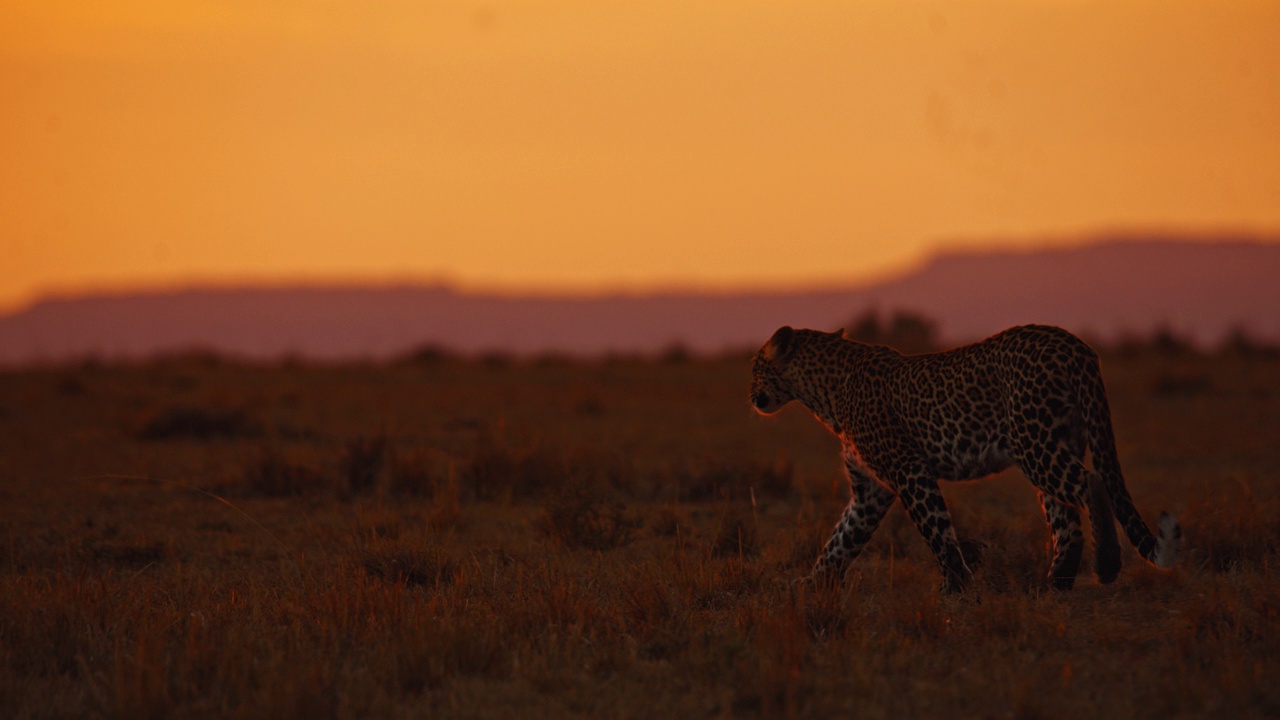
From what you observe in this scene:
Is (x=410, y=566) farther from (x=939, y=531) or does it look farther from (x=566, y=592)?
(x=939, y=531)

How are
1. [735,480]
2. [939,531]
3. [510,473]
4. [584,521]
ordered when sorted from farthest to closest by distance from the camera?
[735,480] < [510,473] < [584,521] < [939,531]

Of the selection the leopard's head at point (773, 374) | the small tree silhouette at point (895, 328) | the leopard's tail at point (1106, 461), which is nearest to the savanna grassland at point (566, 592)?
the leopard's tail at point (1106, 461)

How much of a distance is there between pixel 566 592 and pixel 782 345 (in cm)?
245

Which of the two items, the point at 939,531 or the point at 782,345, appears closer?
the point at 939,531

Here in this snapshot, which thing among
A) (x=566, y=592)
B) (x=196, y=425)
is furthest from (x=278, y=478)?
(x=566, y=592)

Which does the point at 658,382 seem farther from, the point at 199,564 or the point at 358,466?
the point at 199,564

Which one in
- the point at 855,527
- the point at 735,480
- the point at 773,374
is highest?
the point at 773,374

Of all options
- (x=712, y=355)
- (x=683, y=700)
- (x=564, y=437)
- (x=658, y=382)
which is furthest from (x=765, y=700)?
(x=712, y=355)

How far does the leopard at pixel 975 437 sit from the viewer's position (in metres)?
7.57

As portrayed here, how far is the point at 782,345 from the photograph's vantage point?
927 centimetres

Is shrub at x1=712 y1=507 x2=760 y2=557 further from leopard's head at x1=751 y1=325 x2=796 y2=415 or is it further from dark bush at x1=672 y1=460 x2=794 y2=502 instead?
dark bush at x1=672 y1=460 x2=794 y2=502

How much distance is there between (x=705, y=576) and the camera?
8.31 meters

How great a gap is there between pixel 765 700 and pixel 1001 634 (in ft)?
5.30

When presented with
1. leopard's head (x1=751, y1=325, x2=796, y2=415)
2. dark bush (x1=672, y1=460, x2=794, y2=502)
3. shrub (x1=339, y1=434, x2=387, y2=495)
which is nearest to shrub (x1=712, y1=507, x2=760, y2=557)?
leopard's head (x1=751, y1=325, x2=796, y2=415)
